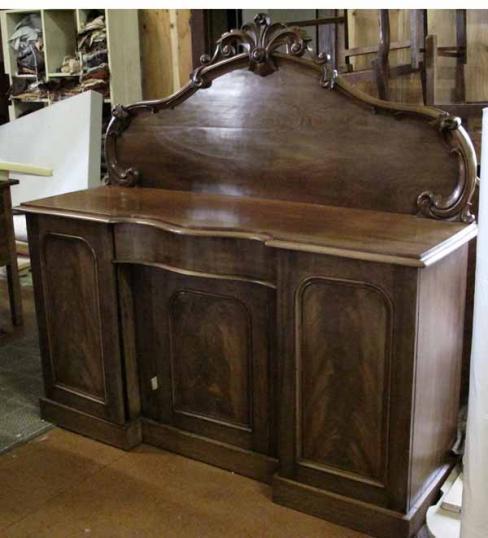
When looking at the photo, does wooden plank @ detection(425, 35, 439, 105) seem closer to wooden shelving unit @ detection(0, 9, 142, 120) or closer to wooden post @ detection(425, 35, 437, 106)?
wooden post @ detection(425, 35, 437, 106)

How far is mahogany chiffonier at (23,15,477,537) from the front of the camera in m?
1.82

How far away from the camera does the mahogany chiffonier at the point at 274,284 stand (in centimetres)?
182

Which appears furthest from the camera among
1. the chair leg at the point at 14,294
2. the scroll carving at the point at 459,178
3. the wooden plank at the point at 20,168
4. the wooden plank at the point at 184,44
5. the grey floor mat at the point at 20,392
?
the wooden plank at the point at 184,44

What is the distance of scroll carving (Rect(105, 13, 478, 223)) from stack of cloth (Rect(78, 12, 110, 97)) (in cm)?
228

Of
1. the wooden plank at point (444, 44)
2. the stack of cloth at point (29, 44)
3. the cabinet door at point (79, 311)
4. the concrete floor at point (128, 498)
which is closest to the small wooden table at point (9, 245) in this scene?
the cabinet door at point (79, 311)

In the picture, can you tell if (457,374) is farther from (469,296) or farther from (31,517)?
(31,517)

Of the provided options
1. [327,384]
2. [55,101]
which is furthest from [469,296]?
[55,101]

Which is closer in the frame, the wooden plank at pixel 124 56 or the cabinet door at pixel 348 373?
the cabinet door at pixel 348 373

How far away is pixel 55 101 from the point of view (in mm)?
5078

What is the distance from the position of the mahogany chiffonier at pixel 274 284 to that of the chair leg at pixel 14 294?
42.6 inches

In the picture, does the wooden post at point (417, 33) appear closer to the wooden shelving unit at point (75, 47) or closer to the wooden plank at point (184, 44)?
the wooden plank at point (184, 44)

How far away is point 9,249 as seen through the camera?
11.3 ft

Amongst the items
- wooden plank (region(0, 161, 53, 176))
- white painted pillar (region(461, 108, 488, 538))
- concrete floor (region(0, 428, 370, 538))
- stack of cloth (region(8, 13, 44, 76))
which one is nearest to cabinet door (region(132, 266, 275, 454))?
concrete floor (region(0, 428, 370, 538))

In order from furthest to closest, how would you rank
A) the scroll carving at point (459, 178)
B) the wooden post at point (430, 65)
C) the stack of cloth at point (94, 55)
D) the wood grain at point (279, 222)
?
the stack of cloth at point (94, 55)
the wooden post at point (430, 65)
the scroll carving at point (459, 178)
the wood grain at point (279, 222)
